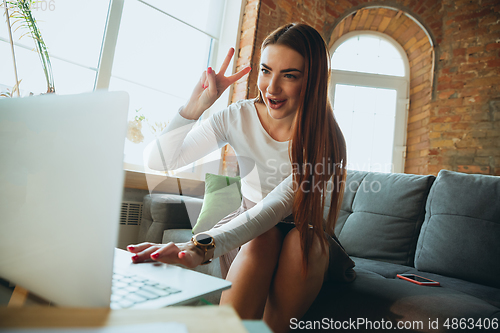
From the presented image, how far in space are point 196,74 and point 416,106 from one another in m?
2.65

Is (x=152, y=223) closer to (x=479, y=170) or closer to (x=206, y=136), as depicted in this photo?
(x=206, y=136)

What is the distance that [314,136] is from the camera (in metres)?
1.10

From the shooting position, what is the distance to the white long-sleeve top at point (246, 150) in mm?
1035

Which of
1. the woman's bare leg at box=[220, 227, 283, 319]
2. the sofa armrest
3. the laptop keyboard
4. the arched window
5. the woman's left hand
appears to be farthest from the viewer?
the arched window

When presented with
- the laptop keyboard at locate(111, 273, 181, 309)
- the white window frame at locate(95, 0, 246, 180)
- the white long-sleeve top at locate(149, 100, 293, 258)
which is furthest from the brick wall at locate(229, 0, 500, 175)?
the laptop keyboard at locate(111, 273, 181, 309)

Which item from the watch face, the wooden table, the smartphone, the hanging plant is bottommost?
the smartphone

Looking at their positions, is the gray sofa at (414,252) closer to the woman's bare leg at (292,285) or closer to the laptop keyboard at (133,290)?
the woman's bare leg at (292,285)

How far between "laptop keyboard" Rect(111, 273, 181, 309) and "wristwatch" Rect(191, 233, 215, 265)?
26cm

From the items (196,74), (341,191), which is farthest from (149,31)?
(341,191)

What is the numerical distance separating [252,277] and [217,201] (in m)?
1.11

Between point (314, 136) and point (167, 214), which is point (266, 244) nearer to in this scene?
point (314, 136)

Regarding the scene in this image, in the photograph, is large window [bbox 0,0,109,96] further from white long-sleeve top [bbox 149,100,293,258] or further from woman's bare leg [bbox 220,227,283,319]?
woman's bare leg [bbox 220,227,283,319]

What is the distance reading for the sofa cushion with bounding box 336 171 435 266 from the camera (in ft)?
4.83

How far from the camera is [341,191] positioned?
1.17 m
